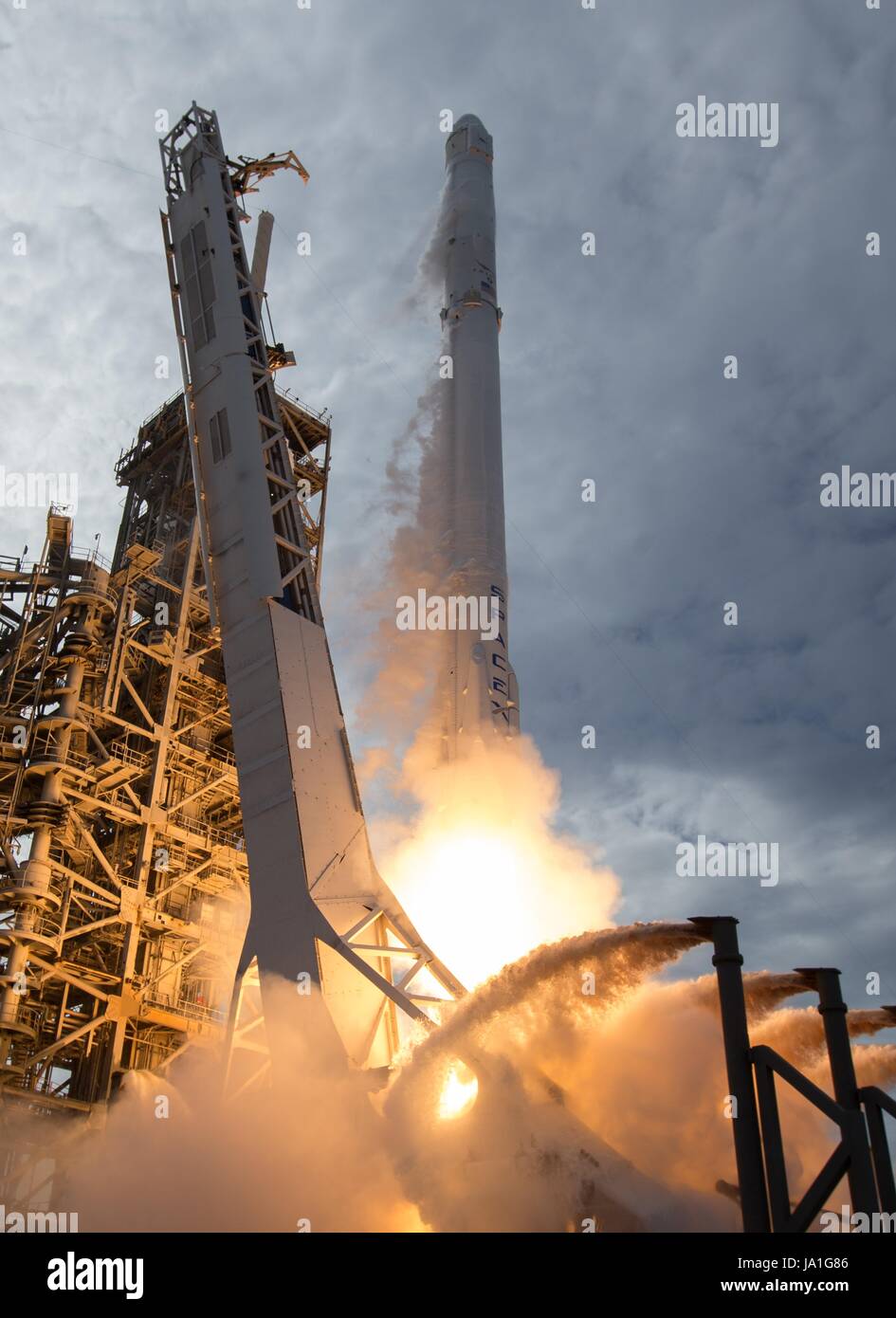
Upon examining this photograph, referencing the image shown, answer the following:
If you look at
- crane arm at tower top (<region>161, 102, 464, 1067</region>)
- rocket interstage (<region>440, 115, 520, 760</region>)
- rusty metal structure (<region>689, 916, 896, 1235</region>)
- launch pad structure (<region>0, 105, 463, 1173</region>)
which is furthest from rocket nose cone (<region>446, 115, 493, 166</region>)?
rusty metal structure (<region>689, 916, 896, 1235</region>)

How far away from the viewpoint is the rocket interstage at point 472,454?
91.8 feet

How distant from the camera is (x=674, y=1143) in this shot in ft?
62.6

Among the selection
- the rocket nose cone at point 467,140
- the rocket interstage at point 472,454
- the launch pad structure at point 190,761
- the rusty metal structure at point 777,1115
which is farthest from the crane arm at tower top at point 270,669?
the rocket nose cone at point 467,140

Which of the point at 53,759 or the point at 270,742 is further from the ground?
the point at 53,759

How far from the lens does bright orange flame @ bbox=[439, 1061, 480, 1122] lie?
18562 mm

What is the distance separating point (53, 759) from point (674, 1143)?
62.5ft

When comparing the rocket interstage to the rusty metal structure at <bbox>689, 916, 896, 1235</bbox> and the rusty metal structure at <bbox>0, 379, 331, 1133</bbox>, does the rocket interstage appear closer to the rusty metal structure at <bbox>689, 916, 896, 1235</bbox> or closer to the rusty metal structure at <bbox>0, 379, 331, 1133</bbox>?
the rusty metal structure at <bbox>0, 379, 331, 1133</bbox>

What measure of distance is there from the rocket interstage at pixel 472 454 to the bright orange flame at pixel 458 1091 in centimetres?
949

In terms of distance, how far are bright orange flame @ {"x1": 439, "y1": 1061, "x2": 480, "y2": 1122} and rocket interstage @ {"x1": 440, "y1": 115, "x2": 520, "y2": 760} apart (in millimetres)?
9488

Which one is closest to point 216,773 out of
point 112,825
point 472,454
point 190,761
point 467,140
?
point 190,761
